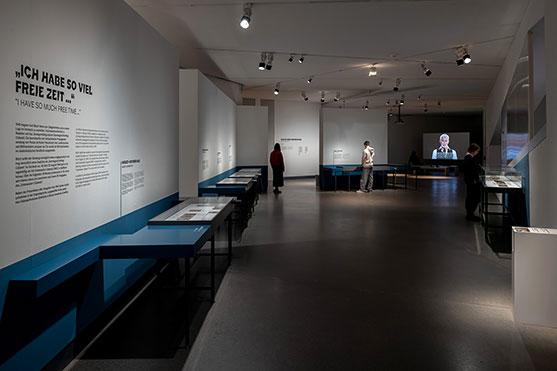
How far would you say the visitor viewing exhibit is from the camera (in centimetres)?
251

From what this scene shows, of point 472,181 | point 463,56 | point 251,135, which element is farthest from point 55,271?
point 251,135

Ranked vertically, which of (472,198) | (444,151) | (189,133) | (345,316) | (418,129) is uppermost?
(418,129)

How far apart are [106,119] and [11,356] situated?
1777mm

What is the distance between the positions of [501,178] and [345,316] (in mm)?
4749

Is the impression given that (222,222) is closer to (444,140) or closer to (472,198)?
(472,198)

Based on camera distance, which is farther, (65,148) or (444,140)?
(444,140)

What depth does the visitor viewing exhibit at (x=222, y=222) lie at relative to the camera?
2510 mm

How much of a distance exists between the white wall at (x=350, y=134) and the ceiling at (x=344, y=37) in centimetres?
274

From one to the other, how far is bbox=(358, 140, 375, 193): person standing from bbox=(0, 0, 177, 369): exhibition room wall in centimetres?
1030

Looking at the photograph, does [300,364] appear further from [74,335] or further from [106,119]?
[106,119]

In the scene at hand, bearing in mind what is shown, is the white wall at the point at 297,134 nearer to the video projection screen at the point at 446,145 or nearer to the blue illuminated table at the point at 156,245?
the video projection screen at the point at 446,145

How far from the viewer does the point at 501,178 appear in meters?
7.11

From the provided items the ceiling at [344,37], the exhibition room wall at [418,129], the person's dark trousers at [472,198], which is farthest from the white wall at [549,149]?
the exhibition room wall at [418,129]

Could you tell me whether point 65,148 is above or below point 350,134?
below
